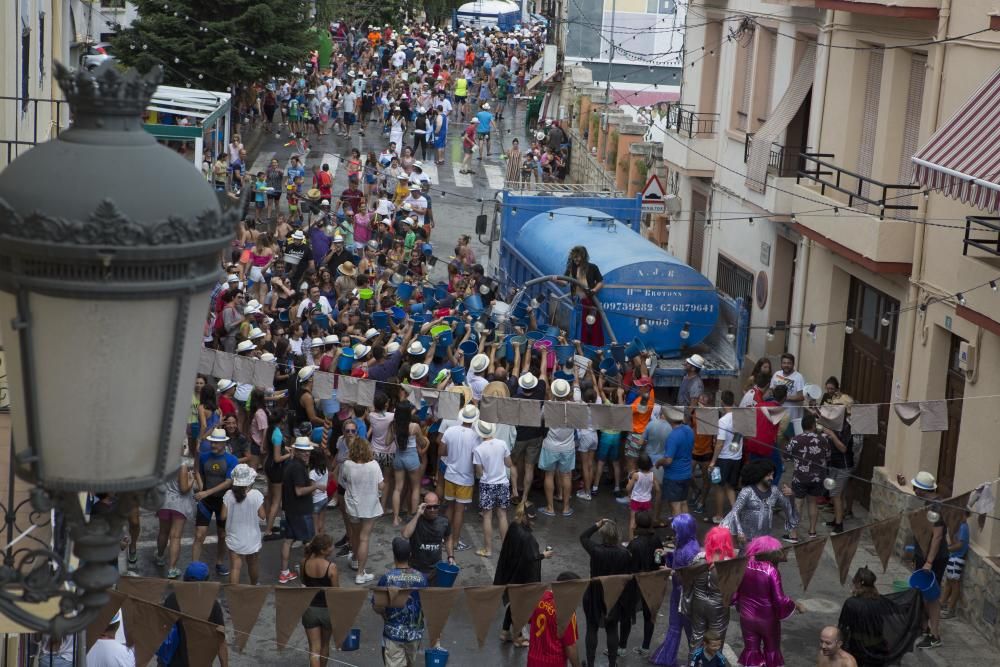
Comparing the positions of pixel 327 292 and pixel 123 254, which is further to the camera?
pixel 327 292

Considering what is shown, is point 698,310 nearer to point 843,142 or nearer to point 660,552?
point 843,142

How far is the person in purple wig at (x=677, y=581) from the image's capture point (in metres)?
12.1

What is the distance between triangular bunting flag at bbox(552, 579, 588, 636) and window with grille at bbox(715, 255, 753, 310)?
37.5 feet

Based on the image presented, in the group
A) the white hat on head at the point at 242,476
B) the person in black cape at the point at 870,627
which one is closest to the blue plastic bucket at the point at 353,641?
the white hat on head at the point at 242,476

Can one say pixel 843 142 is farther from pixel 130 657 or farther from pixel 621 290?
pixel 130 657

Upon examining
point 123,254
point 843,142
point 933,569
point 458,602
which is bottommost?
point 458,602

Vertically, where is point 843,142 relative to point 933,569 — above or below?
above

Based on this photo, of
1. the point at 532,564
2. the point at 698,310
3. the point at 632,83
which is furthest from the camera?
the point at 632,83

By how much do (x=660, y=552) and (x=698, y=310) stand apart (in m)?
7.97

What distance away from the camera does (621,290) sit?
64.4ft

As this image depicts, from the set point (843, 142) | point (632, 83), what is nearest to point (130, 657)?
point (843, 142)

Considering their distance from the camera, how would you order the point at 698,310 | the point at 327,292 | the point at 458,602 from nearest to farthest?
the point at 458,602, the point at 698,310, the point at 327,292

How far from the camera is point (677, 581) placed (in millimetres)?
12188

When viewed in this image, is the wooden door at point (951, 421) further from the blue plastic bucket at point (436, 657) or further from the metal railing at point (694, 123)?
the metal railing at point (694, 123)
